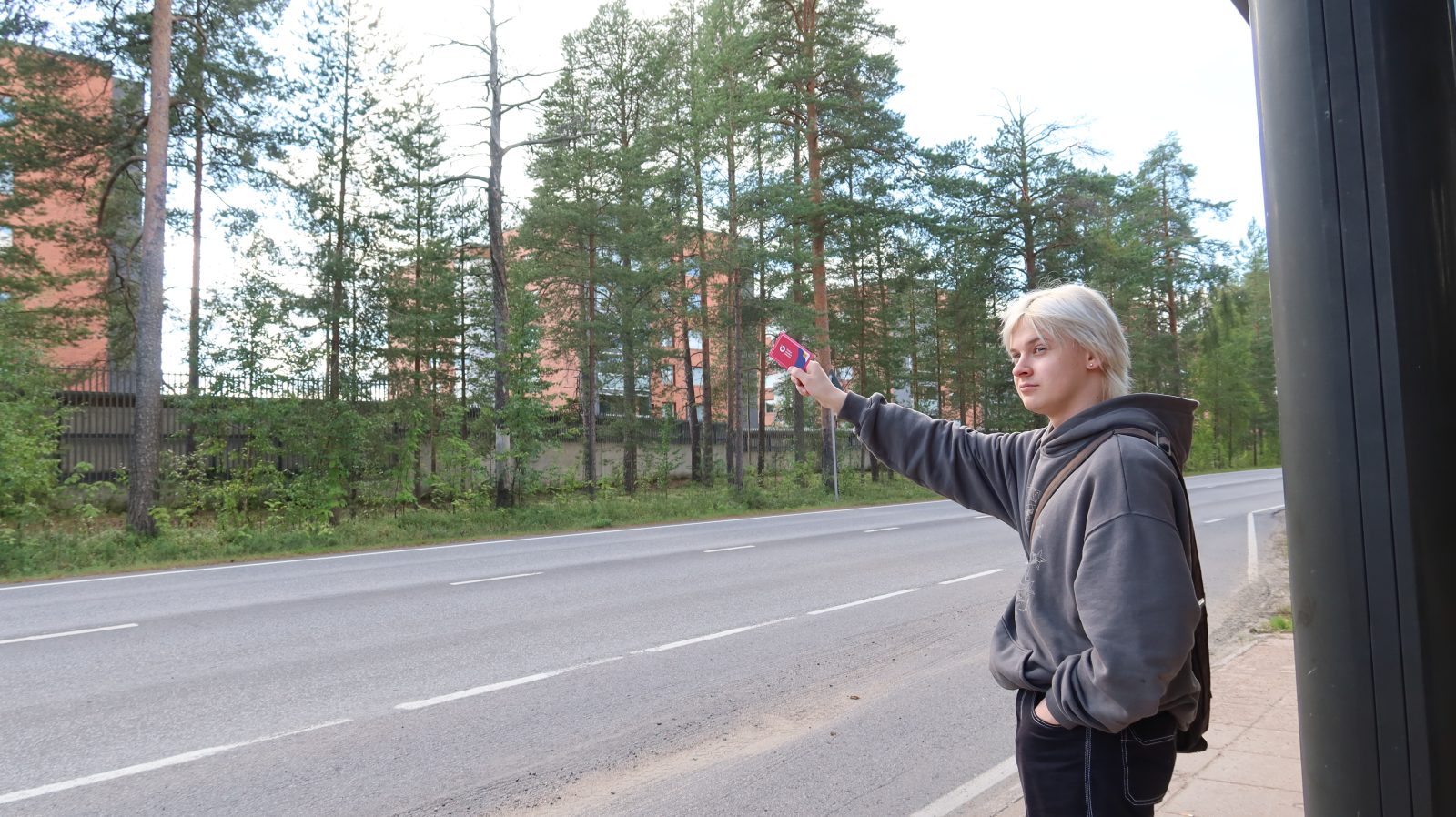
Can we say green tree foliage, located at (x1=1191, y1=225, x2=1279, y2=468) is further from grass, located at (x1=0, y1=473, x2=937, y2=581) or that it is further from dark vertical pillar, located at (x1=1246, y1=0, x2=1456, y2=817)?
dark vertical pillar, located at (x1=1246, y1=0, x2=1456, y2=817)

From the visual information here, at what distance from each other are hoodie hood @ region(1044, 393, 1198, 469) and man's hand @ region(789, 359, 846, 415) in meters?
0.85

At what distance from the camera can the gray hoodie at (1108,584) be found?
182cm

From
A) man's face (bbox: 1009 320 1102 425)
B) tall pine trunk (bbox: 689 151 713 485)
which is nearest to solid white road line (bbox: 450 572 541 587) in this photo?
man's face (bbox: 1009 320 1102 425)

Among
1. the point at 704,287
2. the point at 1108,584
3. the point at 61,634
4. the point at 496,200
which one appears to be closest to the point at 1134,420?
the point at 1108,584

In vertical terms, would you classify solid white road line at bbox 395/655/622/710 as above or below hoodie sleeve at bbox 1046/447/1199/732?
below

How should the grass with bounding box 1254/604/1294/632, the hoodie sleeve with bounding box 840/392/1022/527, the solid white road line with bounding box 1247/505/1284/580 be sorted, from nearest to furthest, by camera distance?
the hoodie sleeve with bounding box 840/392/1022/527 < the grass with bounding box 1254/604/1294/632 < the solid white road line with bounding box 1247/505/1284/580

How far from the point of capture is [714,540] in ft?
55.1

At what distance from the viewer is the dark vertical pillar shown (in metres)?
1.48

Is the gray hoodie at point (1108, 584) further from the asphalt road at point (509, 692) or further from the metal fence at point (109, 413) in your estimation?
the metal fence at point (109, 413)

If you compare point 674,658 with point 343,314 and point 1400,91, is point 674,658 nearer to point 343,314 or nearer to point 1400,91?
point 1400,91

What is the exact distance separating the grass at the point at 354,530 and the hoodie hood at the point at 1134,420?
1568 cm

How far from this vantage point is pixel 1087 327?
2172mm

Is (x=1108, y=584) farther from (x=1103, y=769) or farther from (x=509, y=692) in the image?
(x=509, y=692)

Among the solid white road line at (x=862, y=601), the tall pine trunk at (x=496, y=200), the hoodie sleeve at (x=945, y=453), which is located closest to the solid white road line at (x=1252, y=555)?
the solid white road line at (x=862, y=601)
